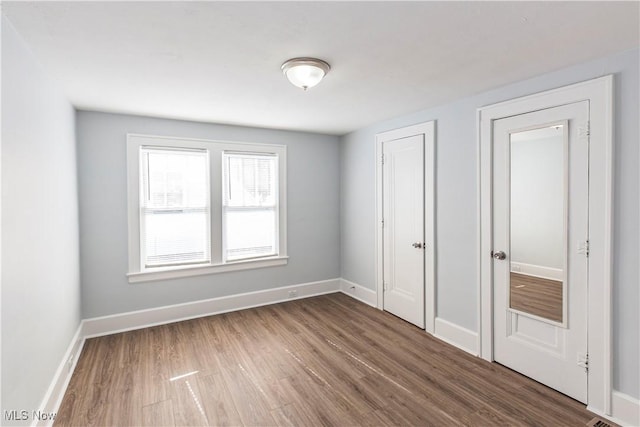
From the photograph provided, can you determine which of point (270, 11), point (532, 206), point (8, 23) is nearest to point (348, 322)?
point (532, 206)

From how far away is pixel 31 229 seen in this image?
200 centimetres

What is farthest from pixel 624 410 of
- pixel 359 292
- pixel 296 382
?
pixel 359 292

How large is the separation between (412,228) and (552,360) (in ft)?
5.88

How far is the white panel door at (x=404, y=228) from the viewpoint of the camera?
3.73 meters

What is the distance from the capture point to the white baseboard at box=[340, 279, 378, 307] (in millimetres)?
4508

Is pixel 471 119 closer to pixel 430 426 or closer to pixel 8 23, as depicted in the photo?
pixel 430 426

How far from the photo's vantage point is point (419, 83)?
9.12ft

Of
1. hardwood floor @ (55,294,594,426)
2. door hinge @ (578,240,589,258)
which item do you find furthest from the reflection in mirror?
hardwood floor @ (55,294,594,426)

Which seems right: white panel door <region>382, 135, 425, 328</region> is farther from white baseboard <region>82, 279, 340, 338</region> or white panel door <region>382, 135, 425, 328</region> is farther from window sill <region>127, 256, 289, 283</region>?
window sill <region>127, 256, 289, 283</region>

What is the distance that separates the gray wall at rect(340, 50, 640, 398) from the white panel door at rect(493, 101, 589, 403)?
20 cm

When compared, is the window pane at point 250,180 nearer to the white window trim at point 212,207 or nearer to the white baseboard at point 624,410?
the white window trim at point 212,207

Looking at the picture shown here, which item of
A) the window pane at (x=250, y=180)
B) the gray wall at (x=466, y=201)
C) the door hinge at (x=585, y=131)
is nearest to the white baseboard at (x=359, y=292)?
the gray wall at (x=466, y=201)

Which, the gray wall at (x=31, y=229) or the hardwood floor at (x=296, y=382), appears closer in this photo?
the gray wall at (x=31, y=229)

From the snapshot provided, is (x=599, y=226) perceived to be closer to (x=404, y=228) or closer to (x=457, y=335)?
(x=457, y=335)
